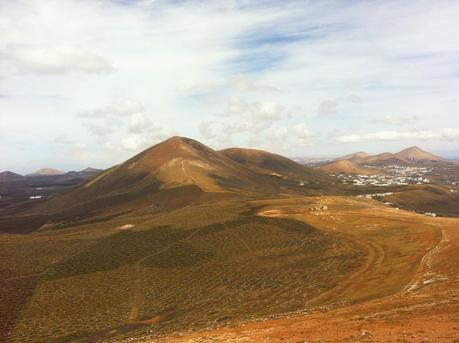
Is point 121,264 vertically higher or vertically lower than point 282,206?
lower

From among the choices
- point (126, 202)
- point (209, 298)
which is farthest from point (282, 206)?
point (126, 202)

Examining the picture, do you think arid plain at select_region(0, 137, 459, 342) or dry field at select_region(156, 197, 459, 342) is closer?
dry field at select_region(156, 197, 459, 342)

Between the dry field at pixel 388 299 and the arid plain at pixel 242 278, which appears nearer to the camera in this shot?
the dry field at pixel 388 299

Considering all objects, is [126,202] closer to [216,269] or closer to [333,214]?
[333,214]

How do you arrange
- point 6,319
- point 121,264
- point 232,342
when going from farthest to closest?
point 121,264 → point 6,319 → point 232,342

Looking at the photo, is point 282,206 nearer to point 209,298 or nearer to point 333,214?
point 333,214

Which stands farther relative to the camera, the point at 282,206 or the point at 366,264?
the point at 282,206

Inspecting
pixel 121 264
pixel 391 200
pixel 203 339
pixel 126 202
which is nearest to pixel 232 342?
pixel 203 339

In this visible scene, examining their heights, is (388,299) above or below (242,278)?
above

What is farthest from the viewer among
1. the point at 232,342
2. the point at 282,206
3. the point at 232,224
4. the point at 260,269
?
the point at 282,206

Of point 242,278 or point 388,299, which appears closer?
point 388,299
